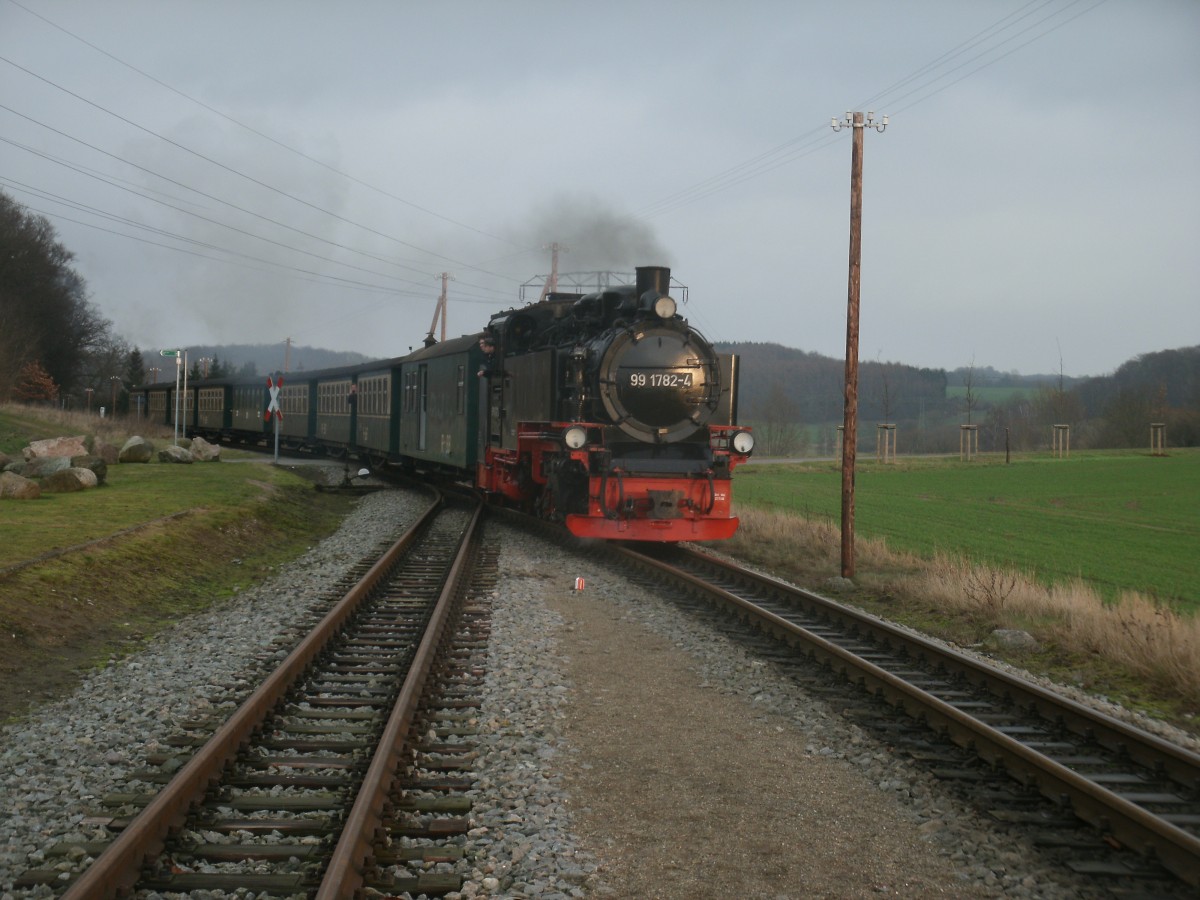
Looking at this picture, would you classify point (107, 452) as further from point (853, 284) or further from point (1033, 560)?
point (1033, 560)

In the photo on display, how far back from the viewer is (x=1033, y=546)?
20.3 m

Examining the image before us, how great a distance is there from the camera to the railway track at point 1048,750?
4152 millimetres

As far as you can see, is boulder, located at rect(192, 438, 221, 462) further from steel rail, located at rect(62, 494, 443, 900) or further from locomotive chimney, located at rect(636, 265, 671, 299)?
steel rail, located at rect(62, 494, 443, 900)

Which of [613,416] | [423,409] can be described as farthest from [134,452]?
[613,416]

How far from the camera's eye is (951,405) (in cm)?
8250

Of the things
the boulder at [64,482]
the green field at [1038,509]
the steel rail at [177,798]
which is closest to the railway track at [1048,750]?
the steel rail at [177,798]

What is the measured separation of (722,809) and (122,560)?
7995 mm

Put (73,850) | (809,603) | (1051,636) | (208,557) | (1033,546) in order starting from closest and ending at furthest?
(73,850) → (1051,636) → (809,603) → (208,557) → (1033,546)

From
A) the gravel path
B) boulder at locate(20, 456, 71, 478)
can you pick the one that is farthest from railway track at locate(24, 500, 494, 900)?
boulder at locate(20, 456, 71, 478)

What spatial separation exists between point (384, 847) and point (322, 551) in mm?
10301

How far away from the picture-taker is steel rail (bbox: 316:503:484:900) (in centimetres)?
356

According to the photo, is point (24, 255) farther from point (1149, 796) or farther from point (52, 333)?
point (1149, 796)

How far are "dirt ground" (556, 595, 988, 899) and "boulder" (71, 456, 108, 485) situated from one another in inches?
550

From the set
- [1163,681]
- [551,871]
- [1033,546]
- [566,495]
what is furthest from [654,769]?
[1033,546]
